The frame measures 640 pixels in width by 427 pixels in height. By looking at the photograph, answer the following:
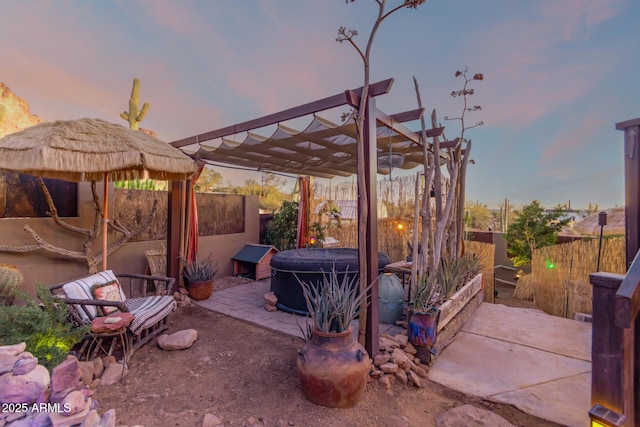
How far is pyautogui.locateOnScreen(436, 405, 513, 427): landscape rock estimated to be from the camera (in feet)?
6.85

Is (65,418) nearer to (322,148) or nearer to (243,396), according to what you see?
(243,396)

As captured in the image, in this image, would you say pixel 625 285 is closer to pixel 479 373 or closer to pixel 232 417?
pixel 479 373

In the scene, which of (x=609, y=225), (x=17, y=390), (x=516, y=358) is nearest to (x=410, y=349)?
(x=516, y=358)

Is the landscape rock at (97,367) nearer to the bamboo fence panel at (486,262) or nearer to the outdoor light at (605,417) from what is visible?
the outdoor light at (605,417)

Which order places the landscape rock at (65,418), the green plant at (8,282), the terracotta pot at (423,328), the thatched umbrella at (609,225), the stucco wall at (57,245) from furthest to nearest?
the thatched umbrella at (609,225), the stucco wall at (57,245), the green plant at (8,282), the terracotta pot at (423,328), the landscape rock at (65,418)

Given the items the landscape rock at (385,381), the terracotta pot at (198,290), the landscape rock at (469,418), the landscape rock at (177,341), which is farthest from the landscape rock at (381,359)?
the terracotta pot at (198,290)

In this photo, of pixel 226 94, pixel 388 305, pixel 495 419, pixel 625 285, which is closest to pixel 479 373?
pixel 495 419

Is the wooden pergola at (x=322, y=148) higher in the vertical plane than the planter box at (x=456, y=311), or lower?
higher

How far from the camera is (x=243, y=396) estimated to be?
2342mm

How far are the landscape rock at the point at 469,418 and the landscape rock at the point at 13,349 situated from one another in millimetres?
3044

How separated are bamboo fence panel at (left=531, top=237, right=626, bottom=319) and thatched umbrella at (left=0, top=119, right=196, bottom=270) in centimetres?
635

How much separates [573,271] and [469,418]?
4.36 meters

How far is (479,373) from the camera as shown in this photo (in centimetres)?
280

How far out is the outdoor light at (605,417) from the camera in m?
1.30
